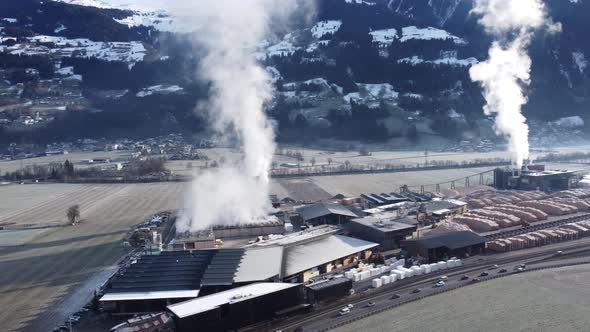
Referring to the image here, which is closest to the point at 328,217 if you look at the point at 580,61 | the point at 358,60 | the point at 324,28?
the point at 358,60

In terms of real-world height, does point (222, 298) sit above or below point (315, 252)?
below

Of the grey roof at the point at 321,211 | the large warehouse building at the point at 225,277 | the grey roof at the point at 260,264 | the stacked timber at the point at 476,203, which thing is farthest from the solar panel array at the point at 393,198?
the grey roof at the point at 260,264

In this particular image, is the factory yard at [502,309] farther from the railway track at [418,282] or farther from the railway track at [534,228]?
the railway track at [534,228]

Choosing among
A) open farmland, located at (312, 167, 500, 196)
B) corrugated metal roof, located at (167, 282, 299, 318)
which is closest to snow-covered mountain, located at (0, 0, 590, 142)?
open farmland, located at (312, 167, 500, 196)

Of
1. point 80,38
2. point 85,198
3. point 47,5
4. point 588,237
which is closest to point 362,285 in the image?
point 588,237

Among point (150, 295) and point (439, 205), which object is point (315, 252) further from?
point (439, 205)

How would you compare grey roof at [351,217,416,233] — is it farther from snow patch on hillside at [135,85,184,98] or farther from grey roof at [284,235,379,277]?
snow patch on hillside at [135,85,184,98]
